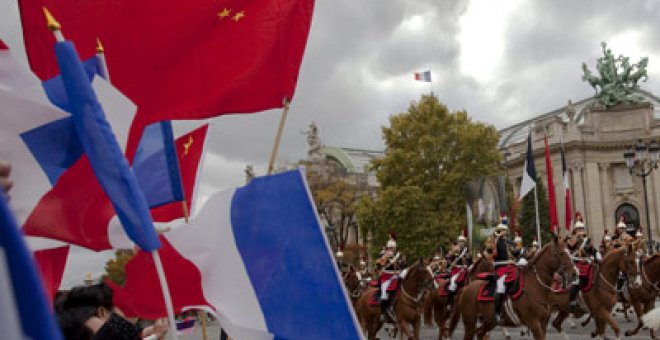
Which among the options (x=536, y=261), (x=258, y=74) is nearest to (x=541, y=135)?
(x=536, y=261)

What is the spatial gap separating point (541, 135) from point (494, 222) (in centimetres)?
3922

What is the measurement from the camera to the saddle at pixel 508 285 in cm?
1433

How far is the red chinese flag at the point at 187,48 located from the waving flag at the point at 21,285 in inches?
162

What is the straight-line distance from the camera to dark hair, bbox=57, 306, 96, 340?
13.7ft

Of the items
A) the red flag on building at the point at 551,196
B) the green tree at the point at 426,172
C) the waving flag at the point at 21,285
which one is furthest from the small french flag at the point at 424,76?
the waving flag at the point at 21,285

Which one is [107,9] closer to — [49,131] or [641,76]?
[49,131]

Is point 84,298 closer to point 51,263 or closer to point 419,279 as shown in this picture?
point 51,263

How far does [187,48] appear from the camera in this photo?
18.4 ft

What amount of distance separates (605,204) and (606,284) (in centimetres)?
4915

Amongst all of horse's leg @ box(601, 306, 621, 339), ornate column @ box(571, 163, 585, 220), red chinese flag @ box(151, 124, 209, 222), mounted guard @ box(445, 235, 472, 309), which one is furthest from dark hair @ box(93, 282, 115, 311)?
ornate column @ box(571, 163, 585, 220)

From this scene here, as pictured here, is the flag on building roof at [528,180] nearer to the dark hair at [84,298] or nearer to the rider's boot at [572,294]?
the rider's boot at [572,294]

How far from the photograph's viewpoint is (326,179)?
5388 cm

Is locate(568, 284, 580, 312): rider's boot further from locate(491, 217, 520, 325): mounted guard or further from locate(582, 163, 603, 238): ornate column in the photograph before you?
locate(582, 163, 603, 238): ornate column

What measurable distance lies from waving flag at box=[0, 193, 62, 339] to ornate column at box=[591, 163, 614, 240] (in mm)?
64054
